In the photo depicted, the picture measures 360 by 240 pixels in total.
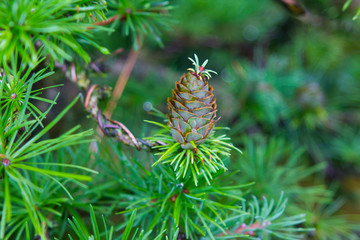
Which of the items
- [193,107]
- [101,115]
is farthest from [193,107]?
[101,115]

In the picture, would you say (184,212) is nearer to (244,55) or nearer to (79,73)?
(79,73)

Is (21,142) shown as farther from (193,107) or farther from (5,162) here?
(193,107)

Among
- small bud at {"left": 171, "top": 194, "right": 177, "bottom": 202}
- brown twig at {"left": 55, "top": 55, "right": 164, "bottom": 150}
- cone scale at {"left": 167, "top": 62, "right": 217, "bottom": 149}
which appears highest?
cone scale at {"left": 167, "top": 62, "right": 217, "bottom": 149}

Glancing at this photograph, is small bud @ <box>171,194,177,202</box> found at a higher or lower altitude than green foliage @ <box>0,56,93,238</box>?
lower

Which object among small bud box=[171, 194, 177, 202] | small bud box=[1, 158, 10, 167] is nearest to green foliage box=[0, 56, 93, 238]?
small bud box=[1, 158, 10, 167]

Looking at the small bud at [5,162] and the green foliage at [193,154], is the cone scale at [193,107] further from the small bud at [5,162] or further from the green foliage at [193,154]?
the small bud at [5,162]

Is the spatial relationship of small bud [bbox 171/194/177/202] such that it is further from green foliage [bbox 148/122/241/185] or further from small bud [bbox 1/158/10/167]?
small bud [bbox 1/158/10/167]

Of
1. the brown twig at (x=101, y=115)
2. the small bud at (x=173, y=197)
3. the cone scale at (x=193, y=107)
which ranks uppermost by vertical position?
the cone scale at (x=193, y=107)

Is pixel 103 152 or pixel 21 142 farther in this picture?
pixel 103 152

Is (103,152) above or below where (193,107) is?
below

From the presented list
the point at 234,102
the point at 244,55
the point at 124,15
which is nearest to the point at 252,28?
the point at 244,55

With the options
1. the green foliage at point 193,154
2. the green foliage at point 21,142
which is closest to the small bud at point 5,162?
the green foliage at point 21,142
